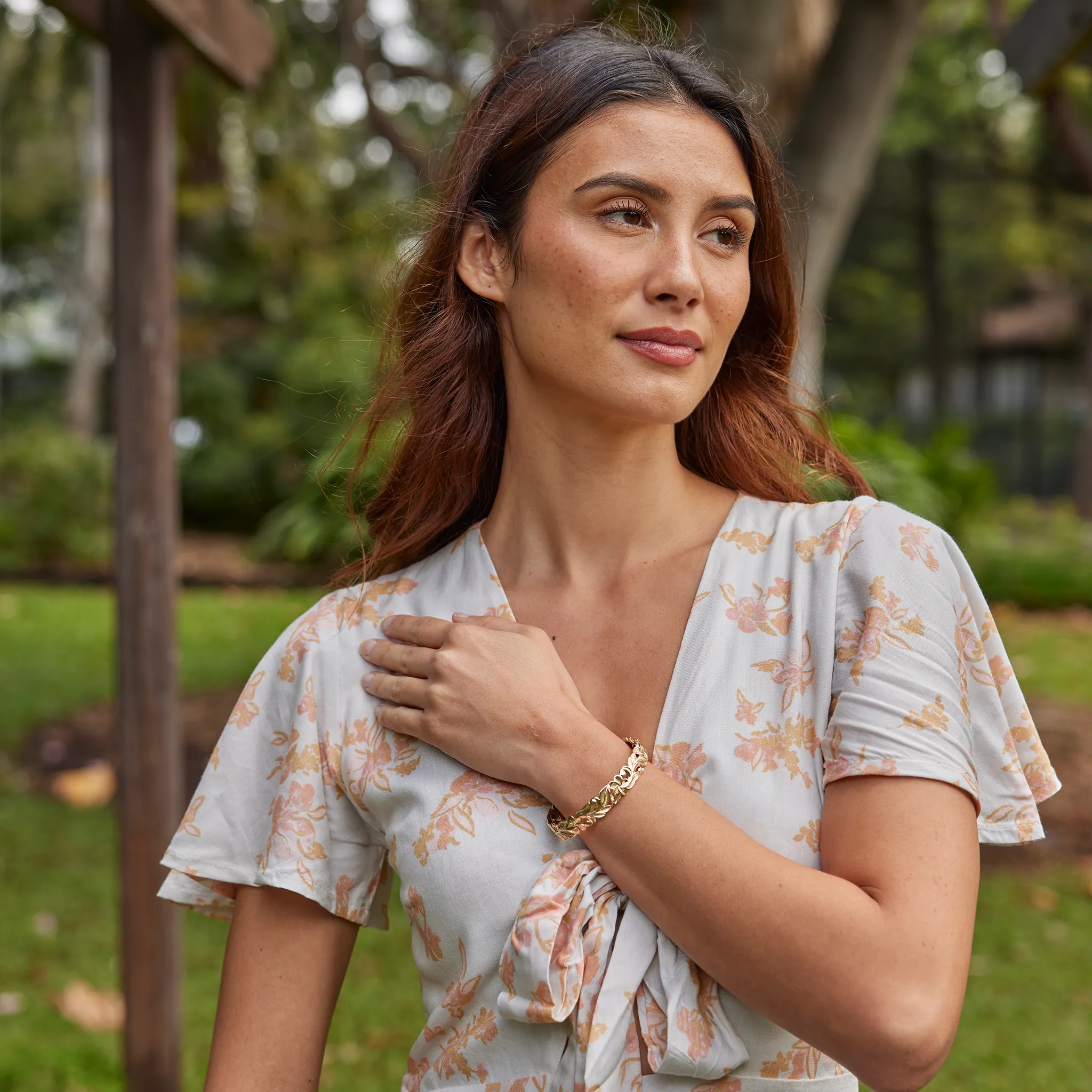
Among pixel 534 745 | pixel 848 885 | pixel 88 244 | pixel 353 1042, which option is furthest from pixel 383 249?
pixel 88 244

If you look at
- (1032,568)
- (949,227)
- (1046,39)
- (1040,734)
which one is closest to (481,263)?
(1046,39)

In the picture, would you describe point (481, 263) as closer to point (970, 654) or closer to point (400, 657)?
point (400, 657)

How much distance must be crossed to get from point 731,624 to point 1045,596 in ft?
35.6

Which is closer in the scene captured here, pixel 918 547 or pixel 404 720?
pixel 918 547

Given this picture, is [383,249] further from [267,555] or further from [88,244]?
[88,244]

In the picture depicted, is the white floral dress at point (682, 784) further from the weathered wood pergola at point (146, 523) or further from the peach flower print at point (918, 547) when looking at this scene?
the weathered wood pergola at point (146, 523)

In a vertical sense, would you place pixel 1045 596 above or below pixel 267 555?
above

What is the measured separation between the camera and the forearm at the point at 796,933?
134cm

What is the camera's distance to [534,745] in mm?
1554

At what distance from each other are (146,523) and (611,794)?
224 cm

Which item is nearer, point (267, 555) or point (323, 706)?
point (323, 706)

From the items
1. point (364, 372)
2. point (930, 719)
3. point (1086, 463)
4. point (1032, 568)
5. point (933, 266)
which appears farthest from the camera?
point (1086, 463)

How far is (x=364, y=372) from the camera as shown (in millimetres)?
7980

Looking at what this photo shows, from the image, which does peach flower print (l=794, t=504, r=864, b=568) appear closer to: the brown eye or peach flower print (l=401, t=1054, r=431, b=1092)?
the brown eye
